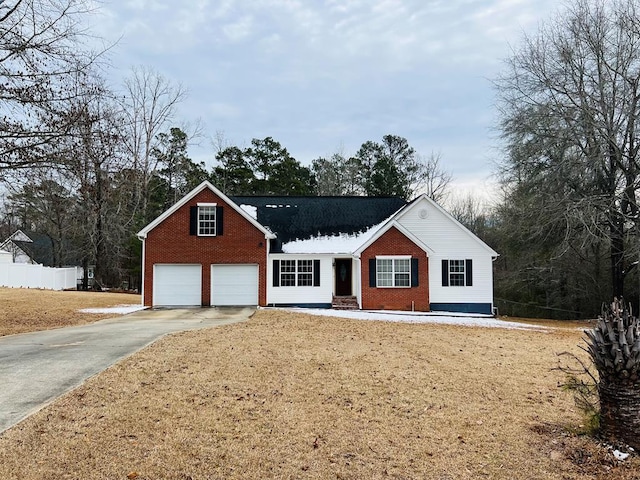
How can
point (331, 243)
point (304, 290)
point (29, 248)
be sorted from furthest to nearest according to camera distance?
point (29, 248)
point (331, 243)
point (304, 290)

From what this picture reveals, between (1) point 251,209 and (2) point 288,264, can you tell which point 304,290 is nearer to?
(2) point 288,264

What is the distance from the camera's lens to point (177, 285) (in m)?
21.7

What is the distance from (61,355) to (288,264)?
13808 millimetres

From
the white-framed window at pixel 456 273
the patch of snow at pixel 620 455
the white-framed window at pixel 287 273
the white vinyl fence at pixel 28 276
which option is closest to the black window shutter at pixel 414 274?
the white-framed window at pixel 456 273

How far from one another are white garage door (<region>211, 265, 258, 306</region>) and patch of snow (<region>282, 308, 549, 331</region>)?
2301mm

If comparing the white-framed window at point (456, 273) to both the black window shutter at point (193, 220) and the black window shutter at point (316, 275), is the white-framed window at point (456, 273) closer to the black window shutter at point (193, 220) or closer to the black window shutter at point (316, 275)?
the black window shutter at point (316, 275)

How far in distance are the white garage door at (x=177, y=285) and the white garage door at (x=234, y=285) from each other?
714 mm

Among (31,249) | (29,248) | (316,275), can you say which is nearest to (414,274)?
(316,275)

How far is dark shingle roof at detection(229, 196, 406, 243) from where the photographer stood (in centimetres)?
2375

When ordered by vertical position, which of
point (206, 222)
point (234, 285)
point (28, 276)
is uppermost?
point (206, 222)

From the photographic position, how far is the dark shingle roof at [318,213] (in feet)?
77.9

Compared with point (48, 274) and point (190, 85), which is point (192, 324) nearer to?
point (48, 274)

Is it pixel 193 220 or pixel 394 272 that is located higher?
pixel 193 220

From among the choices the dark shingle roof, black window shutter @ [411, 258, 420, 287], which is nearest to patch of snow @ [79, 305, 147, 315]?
the dark shingle roof
